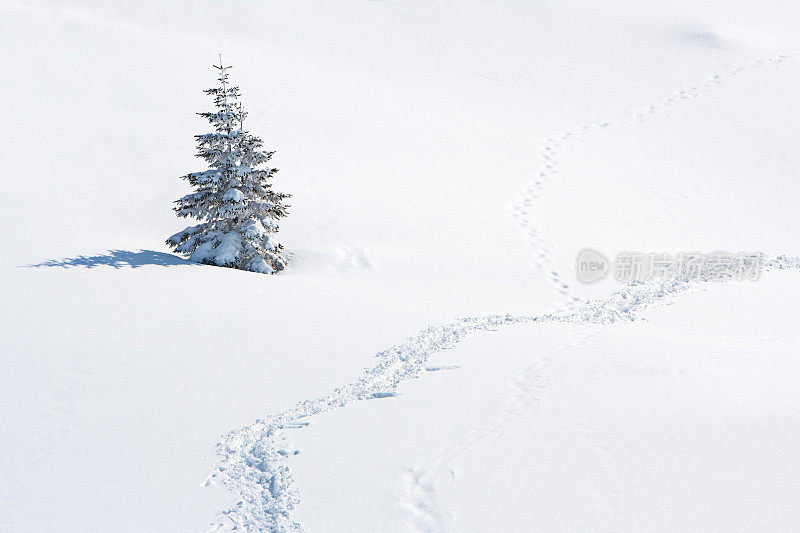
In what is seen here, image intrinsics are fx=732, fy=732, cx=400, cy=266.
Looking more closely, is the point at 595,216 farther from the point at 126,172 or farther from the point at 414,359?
the point at 126,172

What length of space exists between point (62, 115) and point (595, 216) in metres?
14.8

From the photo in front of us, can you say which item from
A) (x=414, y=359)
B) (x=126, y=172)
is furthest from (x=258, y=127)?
(x=414, y=359)

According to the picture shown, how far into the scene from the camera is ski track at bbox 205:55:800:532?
273 inches

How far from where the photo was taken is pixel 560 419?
793 centimetres

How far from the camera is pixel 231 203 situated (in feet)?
42.3

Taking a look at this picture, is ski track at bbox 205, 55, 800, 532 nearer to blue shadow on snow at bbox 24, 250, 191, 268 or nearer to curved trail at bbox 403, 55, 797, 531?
curved trail at bbox 403, 55, 797, 531

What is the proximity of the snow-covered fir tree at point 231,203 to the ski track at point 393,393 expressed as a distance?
387cm

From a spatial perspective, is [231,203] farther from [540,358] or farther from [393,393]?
[540,358]

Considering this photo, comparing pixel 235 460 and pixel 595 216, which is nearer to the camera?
pixel 235 460
